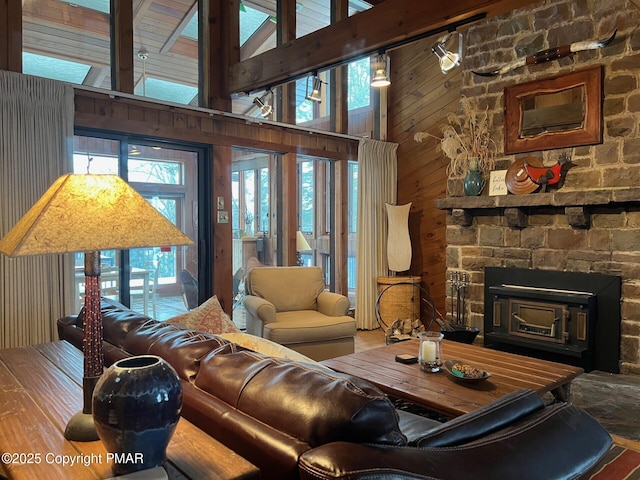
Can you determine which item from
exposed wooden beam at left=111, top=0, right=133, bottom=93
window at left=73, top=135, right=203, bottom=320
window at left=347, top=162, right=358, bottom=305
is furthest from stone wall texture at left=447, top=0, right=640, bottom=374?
exposed wooden beam at left=111, top=0, right=133, bottom=93

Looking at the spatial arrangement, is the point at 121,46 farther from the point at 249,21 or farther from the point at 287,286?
the point at 287,286

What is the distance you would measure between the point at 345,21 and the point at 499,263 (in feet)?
8.94

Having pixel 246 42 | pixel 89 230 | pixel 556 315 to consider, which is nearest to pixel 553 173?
pixel 556 315

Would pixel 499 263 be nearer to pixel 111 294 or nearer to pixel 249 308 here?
pixel 249 308

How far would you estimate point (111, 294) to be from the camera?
408cm

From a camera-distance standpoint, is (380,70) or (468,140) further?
(468,140)

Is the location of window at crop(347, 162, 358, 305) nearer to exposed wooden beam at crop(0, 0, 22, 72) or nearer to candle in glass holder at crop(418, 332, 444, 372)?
candle in glass holder at crop(418, 332, 444, 372)

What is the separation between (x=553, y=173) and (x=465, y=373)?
2.60m

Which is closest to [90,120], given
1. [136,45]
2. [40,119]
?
[40,119]

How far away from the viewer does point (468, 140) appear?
4809mm

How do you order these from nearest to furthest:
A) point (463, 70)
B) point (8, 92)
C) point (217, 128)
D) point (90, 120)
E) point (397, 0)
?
point (397, 0) → point (8, 92) → point (90, 120) → point (217, 128) → point (463, 70)

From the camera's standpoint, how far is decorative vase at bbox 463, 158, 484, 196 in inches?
183

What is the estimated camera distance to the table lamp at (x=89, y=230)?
3.36 feet

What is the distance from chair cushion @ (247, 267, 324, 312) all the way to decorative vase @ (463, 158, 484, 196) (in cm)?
177
